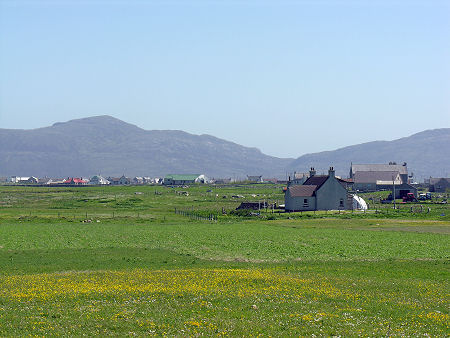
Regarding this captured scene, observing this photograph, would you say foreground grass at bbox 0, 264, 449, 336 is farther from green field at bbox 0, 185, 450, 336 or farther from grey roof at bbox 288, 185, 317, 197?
grey roof at bbox 288, 185, 317, 197

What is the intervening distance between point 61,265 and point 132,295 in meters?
16.7

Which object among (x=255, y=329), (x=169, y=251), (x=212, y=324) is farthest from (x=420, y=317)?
A: (x=169, y=251)

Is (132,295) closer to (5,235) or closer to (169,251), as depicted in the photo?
(169,251)

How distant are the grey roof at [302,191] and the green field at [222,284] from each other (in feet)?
168

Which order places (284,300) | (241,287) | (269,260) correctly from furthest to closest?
(269,260) → (241,287) → (284,300)

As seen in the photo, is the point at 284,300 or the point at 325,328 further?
the point at 284,300

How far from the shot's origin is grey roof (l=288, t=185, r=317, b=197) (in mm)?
119250

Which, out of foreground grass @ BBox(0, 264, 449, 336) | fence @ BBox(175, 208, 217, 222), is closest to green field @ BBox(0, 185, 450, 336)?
foreground grass @ BBox(0, 264, 449, 336)

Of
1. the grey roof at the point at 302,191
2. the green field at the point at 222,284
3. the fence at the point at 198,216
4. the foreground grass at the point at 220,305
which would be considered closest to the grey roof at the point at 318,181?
the grey roof at the point at 302,191

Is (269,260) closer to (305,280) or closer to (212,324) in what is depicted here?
(305,280)

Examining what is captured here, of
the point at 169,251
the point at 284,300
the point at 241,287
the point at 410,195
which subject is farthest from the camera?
the point at 410,195

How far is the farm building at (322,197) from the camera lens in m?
120

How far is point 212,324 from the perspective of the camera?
75.9 ft

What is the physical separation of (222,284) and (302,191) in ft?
293
